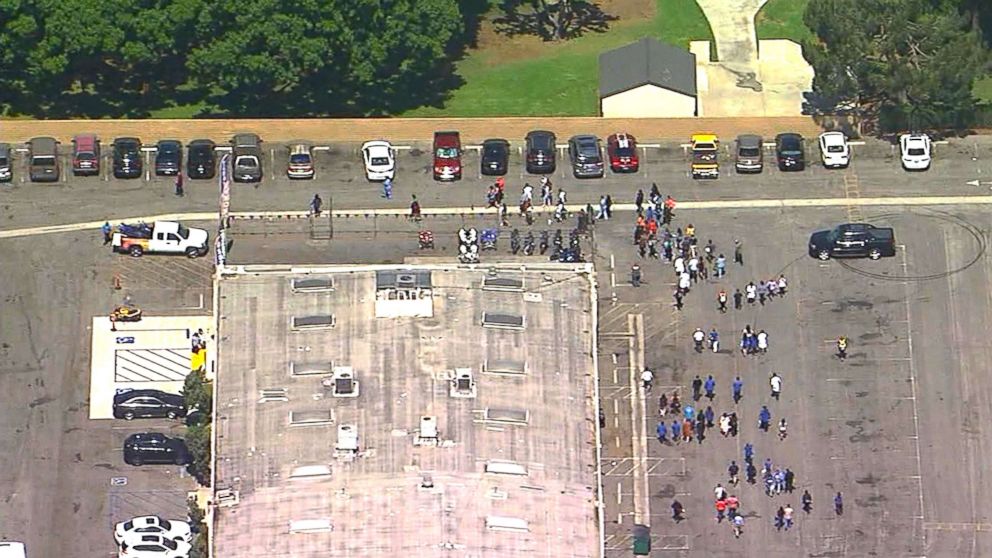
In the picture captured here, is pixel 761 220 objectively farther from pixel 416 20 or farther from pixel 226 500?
pixel 226 500

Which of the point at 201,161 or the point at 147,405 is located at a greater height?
the point at 201,161

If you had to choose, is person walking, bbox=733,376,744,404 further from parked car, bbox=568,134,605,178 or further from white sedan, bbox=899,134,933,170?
white sedan, bbox=899,134,933,170

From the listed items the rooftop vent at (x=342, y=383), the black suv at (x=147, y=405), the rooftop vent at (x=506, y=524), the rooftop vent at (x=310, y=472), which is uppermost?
the rooftop vent at (x=342, y=383)

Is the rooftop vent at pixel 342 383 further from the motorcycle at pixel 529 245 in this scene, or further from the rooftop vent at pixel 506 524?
the motorcycle at pixel 529 245

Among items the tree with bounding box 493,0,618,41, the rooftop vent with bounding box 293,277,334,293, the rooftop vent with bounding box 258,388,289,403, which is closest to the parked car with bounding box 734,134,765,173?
the tree with bounding box 493,0,618,41

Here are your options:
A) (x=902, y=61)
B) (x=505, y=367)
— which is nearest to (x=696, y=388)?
(x=505, y=367)

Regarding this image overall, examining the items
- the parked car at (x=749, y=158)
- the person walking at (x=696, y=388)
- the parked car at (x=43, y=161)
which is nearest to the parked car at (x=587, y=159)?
the parked car at (x=749, y=158)

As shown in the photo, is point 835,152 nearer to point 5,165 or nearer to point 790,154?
point 790,154
